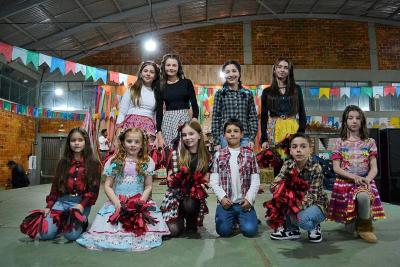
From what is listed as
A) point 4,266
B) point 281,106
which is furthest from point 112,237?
point 281,106

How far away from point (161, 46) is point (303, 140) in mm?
8252

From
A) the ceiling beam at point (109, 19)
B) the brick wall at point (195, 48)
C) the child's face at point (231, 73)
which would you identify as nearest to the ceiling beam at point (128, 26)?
the ceiling beam at point (109, 19)

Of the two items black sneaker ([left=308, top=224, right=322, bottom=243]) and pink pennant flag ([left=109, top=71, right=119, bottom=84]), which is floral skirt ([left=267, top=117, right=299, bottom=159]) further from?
pink pennant flag ([left=109, top=71, right=119, bottom=84])

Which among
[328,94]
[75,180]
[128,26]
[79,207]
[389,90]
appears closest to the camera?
[79,207]

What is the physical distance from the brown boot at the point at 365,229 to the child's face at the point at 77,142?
6.43 feet

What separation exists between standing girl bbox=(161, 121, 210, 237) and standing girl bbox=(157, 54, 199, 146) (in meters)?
0.30

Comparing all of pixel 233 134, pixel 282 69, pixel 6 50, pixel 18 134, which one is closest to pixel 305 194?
pixel 233 134

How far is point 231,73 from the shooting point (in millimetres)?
2639

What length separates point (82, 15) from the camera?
7773 millimetres

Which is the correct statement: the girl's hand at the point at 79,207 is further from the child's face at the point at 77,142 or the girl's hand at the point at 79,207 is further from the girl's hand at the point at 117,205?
the child's face at the point at 77,142

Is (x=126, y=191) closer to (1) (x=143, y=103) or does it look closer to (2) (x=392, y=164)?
(1) (x=143, y=103)

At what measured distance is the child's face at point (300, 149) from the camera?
2.16 metres

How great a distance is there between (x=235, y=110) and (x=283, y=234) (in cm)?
103

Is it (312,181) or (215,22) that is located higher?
(215,22)
